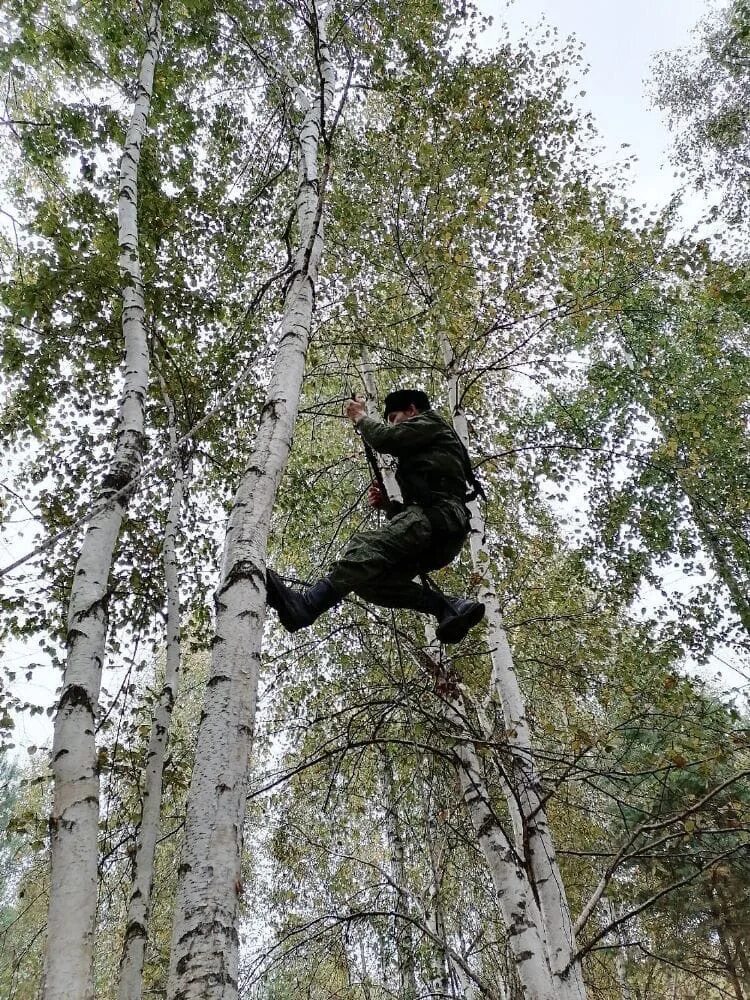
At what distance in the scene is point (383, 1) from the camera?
7566mm

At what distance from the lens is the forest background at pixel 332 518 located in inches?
126

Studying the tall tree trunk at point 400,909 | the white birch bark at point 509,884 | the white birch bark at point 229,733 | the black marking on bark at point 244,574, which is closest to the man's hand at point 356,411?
the white birch bark at point 229,733

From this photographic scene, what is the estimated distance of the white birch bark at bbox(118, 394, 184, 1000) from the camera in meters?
4.25

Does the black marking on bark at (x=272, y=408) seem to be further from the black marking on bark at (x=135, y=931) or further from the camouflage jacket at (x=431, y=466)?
the black marking on bark at (x=135, y=931)

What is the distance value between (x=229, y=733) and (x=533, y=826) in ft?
9.61

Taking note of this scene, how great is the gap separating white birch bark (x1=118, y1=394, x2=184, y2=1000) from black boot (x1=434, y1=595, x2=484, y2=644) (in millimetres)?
2102

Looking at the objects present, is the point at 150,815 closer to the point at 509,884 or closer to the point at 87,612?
the point at 87,612

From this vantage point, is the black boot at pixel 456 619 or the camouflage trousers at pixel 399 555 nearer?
the camouflage trousers at pixel 399 555

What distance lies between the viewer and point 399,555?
372 cm

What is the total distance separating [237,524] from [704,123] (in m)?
18.0

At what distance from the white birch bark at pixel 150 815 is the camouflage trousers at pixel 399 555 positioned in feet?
5.17

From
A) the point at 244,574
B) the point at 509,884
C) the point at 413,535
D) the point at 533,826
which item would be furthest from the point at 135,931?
the point at 244,574

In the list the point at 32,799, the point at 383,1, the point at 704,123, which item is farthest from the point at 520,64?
the point at 32,799

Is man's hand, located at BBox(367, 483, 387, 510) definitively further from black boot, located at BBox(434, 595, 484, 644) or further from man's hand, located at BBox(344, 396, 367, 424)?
black boot, located at BBox(434, 595, 484, 644)
